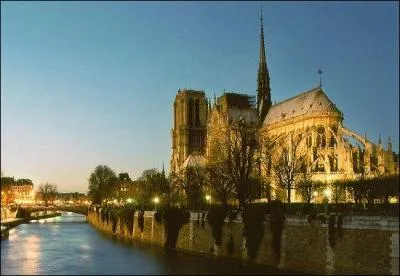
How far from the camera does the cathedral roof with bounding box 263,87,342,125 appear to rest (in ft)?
232

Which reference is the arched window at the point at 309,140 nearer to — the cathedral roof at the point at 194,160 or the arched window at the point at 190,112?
the cathedral roof at the point at 194,160

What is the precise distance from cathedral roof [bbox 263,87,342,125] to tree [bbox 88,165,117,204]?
151ft

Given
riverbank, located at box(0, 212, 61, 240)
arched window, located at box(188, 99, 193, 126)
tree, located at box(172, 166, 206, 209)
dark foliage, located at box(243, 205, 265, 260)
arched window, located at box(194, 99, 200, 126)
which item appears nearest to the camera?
dark foliage, located at box(243, 205, 265, 260)

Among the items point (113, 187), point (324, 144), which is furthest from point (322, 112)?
point (113, 187)

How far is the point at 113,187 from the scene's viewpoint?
392ft

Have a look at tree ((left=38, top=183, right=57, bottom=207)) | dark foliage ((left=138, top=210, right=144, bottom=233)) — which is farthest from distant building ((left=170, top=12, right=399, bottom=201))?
tree ((left=38, top=183, right=57, bottom=207))

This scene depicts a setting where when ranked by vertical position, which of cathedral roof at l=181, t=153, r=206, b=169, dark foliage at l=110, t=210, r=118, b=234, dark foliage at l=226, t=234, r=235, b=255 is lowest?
dark foliage at l=226, t=234, r=235, b=255

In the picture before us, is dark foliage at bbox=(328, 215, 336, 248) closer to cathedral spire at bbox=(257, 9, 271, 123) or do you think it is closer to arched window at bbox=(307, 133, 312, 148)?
arched window at bbox=(307, 133, 312, 148)

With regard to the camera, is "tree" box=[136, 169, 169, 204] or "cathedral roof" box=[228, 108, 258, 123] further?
"cathedral roof" box=[228, 108, 258, 123]

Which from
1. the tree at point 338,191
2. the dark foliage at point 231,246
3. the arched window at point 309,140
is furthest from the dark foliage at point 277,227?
the arched window at point 309,140

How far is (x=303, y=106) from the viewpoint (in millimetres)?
74062

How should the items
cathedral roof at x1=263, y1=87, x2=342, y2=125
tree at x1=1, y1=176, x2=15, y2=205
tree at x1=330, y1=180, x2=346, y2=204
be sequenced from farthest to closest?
tree at x1=1, y1=176, x2=15, y2=205
cathedral roof at x1=263, y1=87, x2=342, y2=125
tree at x1=330, y1=180, x2=346, y2=204

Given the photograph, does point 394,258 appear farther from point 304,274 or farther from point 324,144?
point 324,144

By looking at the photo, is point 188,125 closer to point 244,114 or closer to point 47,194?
point 244,114
